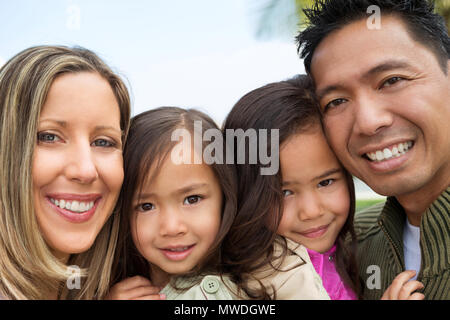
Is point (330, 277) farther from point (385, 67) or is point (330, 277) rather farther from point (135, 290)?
point (385, 67)

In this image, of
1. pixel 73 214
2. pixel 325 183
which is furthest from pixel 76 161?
pixel 325 183

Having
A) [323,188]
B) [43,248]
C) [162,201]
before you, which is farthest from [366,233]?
[43,248]

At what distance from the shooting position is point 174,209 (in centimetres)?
233

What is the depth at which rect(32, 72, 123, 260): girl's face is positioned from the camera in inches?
83.1

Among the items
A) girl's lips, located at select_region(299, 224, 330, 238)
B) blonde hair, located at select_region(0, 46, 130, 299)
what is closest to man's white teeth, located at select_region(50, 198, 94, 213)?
blonde hair, located at select_region(0, 46, 130, 299)

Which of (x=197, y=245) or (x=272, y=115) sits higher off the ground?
(x=272, y=115)

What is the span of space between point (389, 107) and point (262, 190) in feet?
2.76

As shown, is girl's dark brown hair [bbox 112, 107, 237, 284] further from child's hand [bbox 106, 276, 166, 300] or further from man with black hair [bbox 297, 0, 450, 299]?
man with black hair [bbox 297, 0, 450, 299]

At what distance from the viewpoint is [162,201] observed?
2342mm

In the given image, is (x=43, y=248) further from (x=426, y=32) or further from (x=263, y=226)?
(x=426, y=32)

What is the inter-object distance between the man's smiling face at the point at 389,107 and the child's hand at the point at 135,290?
4.28 ft

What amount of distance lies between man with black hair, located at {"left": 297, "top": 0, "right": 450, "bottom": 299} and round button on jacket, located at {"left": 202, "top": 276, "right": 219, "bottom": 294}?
95 cm

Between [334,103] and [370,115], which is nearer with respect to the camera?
[370,115]

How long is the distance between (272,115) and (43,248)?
4.58 feet
